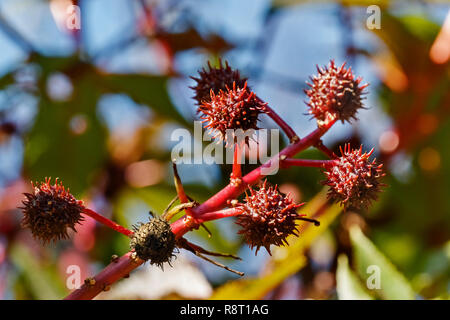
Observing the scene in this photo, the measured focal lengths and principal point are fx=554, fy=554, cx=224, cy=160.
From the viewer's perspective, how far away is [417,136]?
8.82 feet

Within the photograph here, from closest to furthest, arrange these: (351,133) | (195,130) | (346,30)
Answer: (195,130) < (351,133) < (346,30)

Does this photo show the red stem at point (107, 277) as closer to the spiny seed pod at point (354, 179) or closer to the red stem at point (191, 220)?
the red stem at point (191, 220)

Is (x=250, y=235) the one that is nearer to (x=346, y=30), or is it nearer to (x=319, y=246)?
(x=319, y=246)

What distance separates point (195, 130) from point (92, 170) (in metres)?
0.55

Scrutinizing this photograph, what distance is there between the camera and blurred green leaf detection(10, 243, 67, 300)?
2230 millimetres

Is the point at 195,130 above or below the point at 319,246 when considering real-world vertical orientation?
above

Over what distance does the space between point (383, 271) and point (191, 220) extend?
955 millimetres

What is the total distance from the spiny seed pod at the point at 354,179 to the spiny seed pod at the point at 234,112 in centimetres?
18

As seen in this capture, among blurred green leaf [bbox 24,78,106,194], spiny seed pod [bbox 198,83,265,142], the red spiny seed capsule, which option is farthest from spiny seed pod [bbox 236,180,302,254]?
blurred green leaf [bbox 24,78,106,194]

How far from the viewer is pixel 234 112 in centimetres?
108

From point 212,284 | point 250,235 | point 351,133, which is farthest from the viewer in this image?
point 351,133

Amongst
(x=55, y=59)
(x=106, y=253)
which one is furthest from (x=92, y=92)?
(x=106, y=253)

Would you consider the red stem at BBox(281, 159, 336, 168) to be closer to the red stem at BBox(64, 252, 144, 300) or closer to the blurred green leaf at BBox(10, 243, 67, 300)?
the red stem at BBox(64, 252, 144, 300)

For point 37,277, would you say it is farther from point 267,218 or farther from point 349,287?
point 267,218
